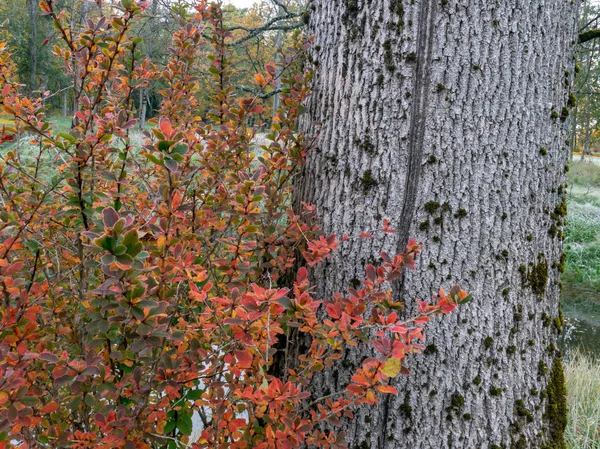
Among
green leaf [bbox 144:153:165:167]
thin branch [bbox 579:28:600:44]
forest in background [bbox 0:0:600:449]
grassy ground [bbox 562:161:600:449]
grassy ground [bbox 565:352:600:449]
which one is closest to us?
green leaf [bbox 144:153:165:167]

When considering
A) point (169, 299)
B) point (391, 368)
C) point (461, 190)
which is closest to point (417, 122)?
point (461, 190)

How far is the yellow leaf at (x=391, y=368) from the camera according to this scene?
3.30 ft

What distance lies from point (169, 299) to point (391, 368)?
1.87ft

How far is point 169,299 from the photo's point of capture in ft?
3.76

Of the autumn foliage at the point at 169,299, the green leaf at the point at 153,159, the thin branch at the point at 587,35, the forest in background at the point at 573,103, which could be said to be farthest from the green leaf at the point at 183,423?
the thin branch at the point at 587,35

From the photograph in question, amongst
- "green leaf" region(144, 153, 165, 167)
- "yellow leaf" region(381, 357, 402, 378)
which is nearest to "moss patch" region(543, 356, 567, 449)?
"yellow leaf" region(381, 357, 402, 378)

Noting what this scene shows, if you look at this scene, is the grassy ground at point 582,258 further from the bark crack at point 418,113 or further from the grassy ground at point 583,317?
the bark crack at point 418,113

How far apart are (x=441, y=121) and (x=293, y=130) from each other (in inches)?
22.4

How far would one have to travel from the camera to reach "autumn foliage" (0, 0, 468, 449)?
1.01m

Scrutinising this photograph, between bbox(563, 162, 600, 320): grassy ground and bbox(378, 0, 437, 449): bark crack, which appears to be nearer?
bbox(378, 0, 437, 449): bark crack

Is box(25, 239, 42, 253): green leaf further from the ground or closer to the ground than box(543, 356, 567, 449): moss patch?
further from the ground

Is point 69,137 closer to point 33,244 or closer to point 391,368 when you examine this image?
point 33,244

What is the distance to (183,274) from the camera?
1175mm

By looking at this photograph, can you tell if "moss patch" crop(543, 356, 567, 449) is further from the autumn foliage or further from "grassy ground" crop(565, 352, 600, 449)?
"grassy ground" crop(565, 352, 600, 449)
